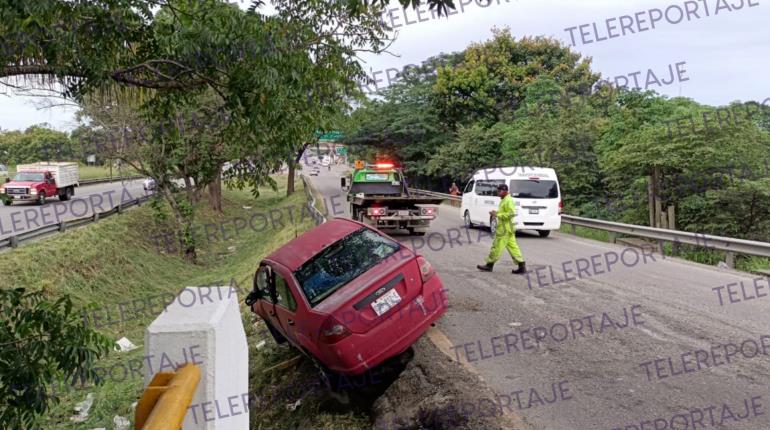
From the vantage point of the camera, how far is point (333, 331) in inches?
208

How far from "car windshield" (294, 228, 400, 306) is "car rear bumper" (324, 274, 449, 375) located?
0.62m

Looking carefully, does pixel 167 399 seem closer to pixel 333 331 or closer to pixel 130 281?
pixel 333 331

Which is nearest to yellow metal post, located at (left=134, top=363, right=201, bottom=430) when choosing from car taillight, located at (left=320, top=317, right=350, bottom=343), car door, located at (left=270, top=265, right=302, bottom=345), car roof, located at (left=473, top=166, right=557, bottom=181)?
car taillight, located at (left=320, top=317, right=350, bottom=343)

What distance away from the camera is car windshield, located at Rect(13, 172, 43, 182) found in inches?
1023

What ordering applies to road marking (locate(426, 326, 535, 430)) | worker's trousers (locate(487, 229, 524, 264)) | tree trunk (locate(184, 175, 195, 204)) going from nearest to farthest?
1. road marking (locate(426, 326, 535, 430))
2. worker's trousers (locate(487, 229, 524, 264))
3. tree trunk (locate(184, 175, 195, 204))

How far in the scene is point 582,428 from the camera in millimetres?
4352

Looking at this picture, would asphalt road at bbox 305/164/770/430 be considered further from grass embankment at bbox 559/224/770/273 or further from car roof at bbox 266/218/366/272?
car roof at bbox 266/218/366/272

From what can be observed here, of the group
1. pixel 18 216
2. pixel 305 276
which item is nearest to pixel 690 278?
pixel 305 276

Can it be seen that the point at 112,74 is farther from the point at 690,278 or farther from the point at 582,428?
the point at 690,278

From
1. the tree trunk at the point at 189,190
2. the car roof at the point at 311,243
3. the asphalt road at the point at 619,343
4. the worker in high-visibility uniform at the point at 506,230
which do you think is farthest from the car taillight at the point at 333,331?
the tree trunk at the point at 189,190

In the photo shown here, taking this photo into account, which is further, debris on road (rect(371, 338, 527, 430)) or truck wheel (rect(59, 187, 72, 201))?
truck wheel (rect(59, 187, 72, 201))

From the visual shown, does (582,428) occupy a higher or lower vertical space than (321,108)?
lower

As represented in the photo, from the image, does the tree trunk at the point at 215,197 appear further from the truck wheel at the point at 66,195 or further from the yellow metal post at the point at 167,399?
the yellow metal post at the point at 167,399

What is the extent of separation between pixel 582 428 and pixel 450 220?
17209 mm
